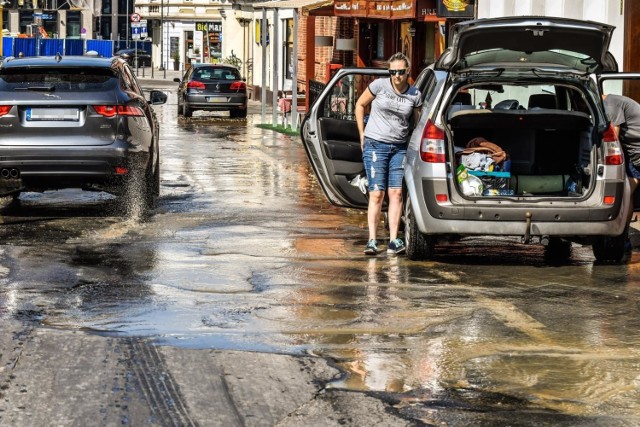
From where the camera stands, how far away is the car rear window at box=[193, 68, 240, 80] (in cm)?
4088

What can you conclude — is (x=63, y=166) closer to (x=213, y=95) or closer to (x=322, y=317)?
(x=322, y=317)

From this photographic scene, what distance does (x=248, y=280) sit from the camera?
10406mm

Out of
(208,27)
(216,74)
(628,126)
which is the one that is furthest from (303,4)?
(208,27)

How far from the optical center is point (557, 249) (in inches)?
491

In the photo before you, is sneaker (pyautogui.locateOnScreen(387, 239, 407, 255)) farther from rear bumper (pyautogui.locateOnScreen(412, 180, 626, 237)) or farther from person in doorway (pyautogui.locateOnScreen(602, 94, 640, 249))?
person in doorway (pyautogui.locateOnScreen(602, 94, 640, 249))

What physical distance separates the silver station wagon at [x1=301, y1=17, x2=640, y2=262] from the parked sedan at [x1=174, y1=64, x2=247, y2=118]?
27273 millimetres

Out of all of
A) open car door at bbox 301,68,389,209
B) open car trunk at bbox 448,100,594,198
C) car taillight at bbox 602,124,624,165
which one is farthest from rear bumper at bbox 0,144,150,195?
car taillight at bbox 602,124,624,165

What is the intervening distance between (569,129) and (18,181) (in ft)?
16.9

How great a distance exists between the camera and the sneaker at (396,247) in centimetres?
1185

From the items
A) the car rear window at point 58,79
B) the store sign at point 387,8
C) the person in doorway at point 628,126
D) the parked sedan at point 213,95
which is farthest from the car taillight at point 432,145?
the parked sedan at point 213,95

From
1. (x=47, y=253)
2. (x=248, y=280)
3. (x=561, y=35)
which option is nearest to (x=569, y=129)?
(x=561, y=35)

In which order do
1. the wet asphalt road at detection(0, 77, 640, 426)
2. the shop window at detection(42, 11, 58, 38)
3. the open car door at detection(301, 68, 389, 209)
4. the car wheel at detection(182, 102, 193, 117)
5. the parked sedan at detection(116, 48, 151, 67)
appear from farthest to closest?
the shop window at detection(42, 11, 58, 38) < the parked sedan at detection(116, 48, 151, 67) < the car wheel at detection(182, 102, 193, 117) < the open car door at detection(301, 68, 389, 209) < the wet asphalt road at detection(0, 77, 640, 426)

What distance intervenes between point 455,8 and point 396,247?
1414 centimetres

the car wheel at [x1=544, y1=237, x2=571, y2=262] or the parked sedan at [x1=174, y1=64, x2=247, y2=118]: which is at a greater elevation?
the parked sedan at [x1=174, y1=64, x2=247, y2=118]
